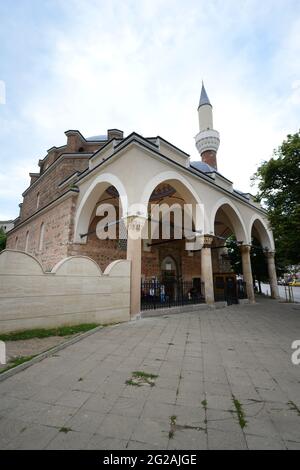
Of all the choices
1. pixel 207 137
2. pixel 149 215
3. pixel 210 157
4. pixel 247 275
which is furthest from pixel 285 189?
pixel 207 137

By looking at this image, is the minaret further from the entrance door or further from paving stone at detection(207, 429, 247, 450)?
paving stone at detection(207, 429, 247, 450)

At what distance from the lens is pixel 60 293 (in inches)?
220

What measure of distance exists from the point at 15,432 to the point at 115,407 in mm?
862

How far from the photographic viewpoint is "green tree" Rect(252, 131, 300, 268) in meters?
9.25

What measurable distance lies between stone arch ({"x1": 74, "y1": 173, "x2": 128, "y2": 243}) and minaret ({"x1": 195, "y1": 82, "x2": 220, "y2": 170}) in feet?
47.9

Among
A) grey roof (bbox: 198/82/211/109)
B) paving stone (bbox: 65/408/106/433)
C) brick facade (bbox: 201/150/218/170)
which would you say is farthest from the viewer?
grey roof (bbox: 198/82/211/109)

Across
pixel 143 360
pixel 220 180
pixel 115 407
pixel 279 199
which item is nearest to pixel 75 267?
pixel 143 360

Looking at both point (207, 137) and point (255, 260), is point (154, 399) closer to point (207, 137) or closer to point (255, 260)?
point (255, 260)

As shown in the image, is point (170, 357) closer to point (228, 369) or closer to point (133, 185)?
point (228, 369)

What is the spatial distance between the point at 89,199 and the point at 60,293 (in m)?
5.61

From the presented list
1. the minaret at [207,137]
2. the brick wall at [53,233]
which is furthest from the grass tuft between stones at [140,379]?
the minaret at [207,137]

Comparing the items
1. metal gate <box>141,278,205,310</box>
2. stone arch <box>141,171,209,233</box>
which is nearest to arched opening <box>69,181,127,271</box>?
stone arch <box>141,171,209,233</box>

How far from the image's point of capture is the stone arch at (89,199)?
8.71m

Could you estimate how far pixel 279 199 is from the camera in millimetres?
9805
